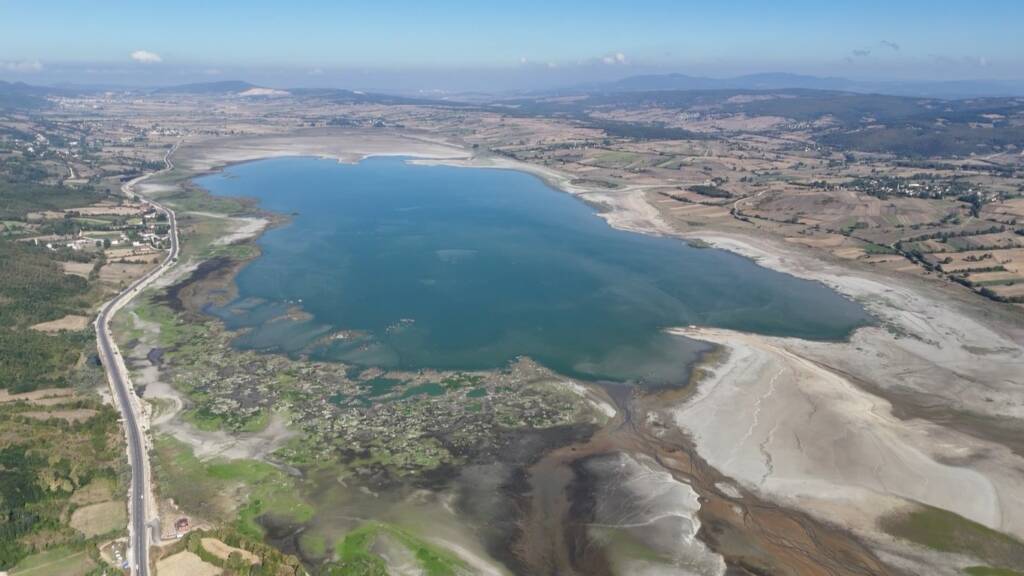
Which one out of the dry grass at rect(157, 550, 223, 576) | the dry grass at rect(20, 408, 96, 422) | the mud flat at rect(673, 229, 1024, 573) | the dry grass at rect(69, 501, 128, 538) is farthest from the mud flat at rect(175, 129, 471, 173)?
the dry grass at rect(157, 550, 223, 576)

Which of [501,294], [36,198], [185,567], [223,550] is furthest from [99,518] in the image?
[36,198]

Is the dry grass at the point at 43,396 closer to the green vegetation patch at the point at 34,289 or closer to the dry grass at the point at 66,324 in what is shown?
the dry grass at the point at 66,324

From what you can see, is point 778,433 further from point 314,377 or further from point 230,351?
point 230,351

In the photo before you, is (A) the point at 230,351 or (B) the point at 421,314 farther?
(B) the point at 421,314

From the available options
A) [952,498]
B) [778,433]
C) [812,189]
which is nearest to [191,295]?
[778,433]

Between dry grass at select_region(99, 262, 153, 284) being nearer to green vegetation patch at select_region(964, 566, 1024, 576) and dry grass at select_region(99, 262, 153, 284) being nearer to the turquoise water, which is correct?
the turquoise water

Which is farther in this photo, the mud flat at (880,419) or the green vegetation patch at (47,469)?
the mud flat at (880,419)

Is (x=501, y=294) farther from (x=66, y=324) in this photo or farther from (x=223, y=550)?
(x=223, y=550)

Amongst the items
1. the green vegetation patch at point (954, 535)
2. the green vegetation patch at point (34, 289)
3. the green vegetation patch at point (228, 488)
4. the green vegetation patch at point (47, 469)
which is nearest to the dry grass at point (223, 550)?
the green vegetation patch at point (228, 488)
